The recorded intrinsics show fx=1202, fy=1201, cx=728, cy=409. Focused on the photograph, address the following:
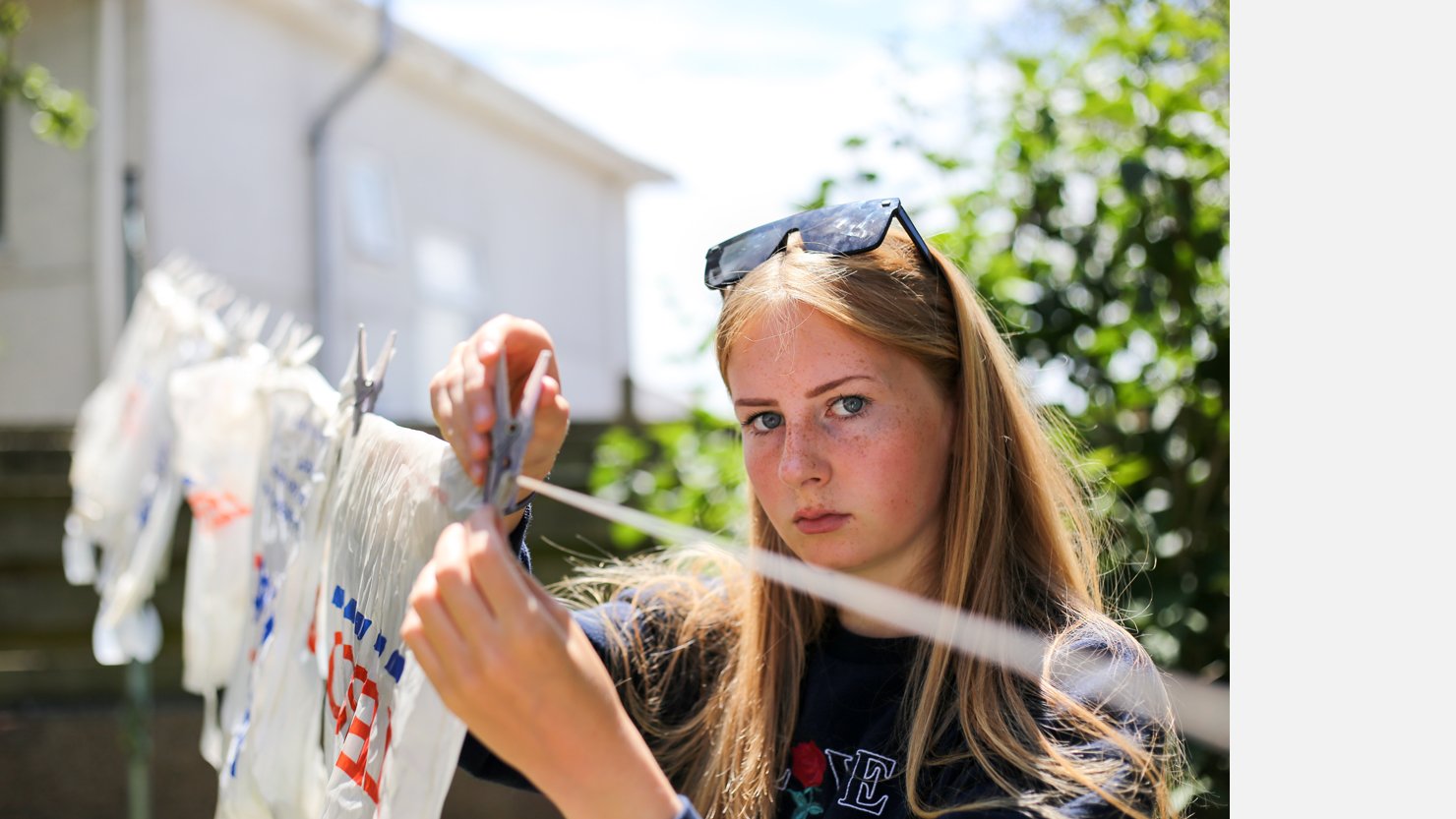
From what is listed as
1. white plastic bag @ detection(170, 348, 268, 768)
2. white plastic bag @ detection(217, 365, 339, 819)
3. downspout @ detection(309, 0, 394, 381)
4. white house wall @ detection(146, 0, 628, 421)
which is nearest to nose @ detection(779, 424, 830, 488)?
white plastic bag @ detection(217, 365, 339, 819)

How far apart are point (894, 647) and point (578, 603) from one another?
0.80m

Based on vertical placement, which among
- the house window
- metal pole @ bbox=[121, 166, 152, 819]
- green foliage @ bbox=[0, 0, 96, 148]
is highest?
the house window

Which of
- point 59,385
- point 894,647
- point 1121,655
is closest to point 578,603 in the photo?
point 894,647

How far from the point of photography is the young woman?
124 centimetres

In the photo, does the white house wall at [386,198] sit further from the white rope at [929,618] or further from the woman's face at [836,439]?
the woman's face at [836,439]

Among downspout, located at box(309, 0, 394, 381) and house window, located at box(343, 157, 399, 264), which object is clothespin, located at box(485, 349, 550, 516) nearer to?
downspout, located at box(309, 0, 394, 381)

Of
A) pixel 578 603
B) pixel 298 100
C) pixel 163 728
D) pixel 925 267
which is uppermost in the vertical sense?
pixel 298 100

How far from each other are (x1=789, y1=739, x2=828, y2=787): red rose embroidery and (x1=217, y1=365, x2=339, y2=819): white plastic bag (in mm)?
718

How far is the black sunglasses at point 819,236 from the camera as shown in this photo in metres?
1.51

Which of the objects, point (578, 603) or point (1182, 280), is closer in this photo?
point (578, 603)

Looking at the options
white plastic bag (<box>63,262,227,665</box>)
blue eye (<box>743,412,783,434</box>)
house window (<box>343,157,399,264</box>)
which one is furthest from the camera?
house window (<box>343,157,399,264</box>)

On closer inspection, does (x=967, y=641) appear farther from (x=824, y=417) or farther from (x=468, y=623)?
(x=468, y=623)

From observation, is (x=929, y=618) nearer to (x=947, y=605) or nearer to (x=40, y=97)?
(x=947, y=605)

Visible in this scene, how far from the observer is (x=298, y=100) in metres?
9.07
